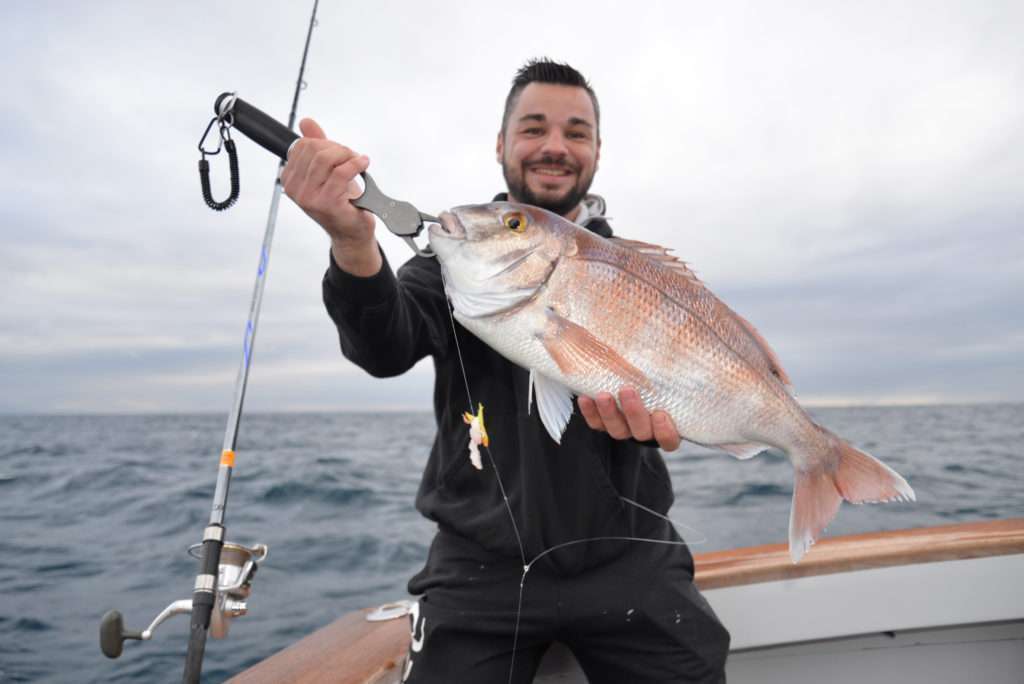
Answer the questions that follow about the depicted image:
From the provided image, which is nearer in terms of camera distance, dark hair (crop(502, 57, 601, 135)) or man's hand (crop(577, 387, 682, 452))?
man's hand (crop(577, 387, 682, 452))

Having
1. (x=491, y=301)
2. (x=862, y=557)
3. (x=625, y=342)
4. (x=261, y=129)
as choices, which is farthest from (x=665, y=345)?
(x=862, y=557)

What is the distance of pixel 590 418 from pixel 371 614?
172cm

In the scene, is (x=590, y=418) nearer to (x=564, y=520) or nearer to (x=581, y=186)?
(x=564, y=520)

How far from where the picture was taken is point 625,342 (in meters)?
1.84

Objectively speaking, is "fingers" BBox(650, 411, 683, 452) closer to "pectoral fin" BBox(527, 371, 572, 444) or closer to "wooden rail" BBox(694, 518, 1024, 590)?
"pectoral fin" BBox(527, 371, 572, 444)

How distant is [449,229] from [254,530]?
8094 millimetres

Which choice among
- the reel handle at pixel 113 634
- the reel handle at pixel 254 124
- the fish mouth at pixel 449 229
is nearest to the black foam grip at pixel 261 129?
the reel handle at pixel 254 124

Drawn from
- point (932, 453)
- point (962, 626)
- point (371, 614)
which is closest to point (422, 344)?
point (371, 614)

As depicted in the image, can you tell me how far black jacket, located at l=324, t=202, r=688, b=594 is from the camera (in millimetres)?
1990

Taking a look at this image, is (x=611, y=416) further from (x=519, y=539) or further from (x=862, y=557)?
(x=862, y=557)

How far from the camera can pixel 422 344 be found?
2090 millimetres

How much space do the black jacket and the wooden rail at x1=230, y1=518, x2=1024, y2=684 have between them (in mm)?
431

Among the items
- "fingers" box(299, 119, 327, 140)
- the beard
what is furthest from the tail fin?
"fingers" box(299, 119, 327, 140)

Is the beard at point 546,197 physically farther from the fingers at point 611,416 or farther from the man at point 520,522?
the fingers at point 611,416
